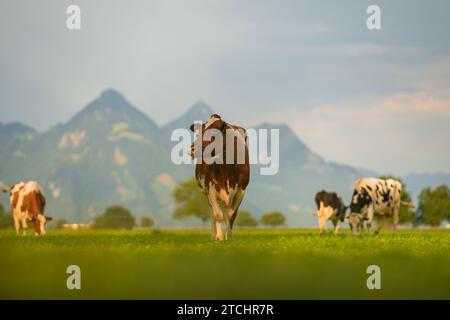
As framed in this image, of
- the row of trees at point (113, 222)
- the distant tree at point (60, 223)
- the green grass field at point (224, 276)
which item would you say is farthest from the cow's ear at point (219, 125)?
the row of trees at point (113, 222)

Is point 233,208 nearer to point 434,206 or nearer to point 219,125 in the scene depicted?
point 219,125

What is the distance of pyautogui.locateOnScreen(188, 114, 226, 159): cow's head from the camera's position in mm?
19422

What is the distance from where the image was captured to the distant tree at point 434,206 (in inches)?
3068

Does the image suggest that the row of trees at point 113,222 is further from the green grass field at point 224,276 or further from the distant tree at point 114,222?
the green grass field at point 224,276

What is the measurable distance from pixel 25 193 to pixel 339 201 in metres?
17.7

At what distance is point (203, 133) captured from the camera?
1955cm

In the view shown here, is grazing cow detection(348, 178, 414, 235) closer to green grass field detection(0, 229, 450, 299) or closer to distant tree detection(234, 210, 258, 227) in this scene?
green grass field detection(0, 229, 450, 299)

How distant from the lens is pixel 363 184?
30.9 meters

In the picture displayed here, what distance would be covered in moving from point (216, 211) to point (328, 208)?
19218mm

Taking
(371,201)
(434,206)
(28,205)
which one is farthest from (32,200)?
(434,206)
